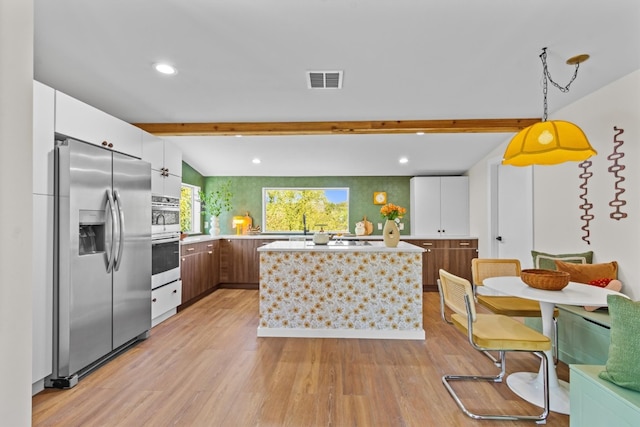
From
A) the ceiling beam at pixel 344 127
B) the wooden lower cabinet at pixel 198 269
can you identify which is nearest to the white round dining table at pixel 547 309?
the ceiling beam at pixel 344 127

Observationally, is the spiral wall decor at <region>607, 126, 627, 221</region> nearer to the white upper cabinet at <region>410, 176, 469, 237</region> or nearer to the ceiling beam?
the ceiling beam

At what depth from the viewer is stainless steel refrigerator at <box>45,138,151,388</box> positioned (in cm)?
238

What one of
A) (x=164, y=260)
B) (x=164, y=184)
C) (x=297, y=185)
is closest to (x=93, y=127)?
(x=164, y=184)

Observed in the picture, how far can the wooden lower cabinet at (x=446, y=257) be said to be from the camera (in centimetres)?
556

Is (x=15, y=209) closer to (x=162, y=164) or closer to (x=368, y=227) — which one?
(x=162, y=164)

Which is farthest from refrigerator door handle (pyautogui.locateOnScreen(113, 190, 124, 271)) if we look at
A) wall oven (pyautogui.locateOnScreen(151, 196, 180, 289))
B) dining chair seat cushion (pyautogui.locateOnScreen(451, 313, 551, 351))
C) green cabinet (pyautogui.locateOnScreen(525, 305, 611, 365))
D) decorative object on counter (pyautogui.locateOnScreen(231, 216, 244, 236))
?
green cabinet (pyautogui.locateOnScreen(525, 305, 611, 365))

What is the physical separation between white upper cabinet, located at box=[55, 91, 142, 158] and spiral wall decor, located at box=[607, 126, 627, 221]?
4448 mm

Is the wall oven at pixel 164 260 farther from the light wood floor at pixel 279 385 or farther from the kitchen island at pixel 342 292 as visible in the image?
the kitchen island at pixel 342 292

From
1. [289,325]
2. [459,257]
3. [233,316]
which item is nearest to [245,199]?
[233,316]

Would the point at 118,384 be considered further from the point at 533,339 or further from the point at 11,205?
the point at 533,339

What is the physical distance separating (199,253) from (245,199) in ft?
5.96

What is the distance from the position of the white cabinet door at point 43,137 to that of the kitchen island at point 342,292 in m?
1.92

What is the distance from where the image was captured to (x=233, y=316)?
4.11 meters

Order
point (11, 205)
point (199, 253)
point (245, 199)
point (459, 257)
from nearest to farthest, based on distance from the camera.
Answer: point (11, 205) → point (199, 253) → point (459, 257) → point (245, 199)
